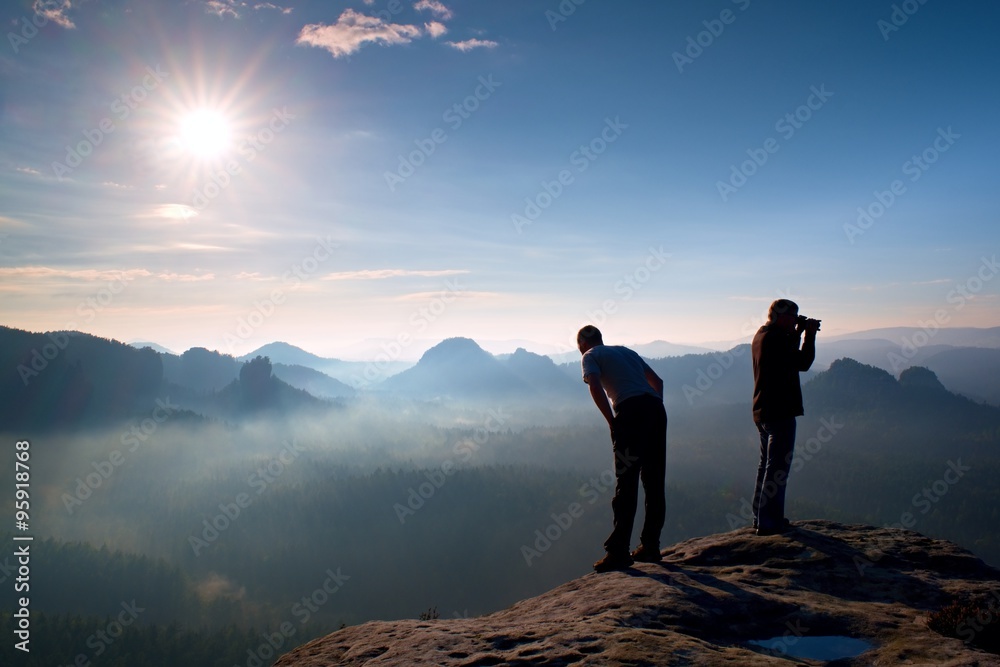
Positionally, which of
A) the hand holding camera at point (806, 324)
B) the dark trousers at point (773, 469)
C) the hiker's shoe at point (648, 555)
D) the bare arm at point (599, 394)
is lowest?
the hiker's shoe at point (648, 555)

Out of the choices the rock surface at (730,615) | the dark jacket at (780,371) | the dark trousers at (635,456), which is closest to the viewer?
the rock surface at (730,615)

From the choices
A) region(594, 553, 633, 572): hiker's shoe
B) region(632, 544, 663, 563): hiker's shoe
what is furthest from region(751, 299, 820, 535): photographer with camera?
region(594, 553, 633, 572): hiker's shoe

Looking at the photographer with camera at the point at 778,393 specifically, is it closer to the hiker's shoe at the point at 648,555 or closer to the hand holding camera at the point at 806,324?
the hand holding camera at the point at 806,324

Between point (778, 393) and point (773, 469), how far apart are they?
139 centimetres

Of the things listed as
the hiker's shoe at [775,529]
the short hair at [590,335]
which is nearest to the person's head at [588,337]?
the short hair at [590,335]

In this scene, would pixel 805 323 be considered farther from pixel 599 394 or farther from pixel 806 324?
pixel 599 394

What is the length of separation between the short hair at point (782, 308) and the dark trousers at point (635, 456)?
2.99 m

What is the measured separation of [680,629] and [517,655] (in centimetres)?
195

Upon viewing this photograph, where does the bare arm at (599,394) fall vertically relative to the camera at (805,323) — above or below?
below

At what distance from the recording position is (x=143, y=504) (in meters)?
192

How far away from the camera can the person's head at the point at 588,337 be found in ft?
31.4

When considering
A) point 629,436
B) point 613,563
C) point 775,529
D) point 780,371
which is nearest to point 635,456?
point 629,436

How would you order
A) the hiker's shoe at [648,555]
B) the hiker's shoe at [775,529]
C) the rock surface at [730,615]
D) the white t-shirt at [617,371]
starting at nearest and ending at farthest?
the rock surface at [730,615]
the white t-shirt at [617,371]
the hiker's shoe at [648,555]
the hiker's shoe at [775,529]

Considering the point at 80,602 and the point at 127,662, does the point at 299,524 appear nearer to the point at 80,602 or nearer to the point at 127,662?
the point at 80,602
